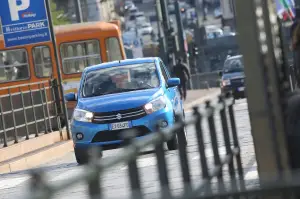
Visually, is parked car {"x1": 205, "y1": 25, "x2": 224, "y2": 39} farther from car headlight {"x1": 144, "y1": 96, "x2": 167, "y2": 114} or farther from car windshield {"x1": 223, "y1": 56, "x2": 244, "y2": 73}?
car headlight {"x1": 144, "y1": 96, "x2": 167, "y2": 114}

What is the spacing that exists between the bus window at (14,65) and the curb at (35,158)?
1030 centimetres

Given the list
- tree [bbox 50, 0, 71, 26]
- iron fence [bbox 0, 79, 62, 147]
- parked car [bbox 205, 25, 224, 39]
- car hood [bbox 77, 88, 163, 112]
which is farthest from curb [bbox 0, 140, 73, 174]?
parked car [bbox 205, 25, 224, 39]

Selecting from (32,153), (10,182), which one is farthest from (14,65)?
(10,182)

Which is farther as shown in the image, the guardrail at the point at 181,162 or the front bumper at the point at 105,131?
the front bumper at the point at 105,131

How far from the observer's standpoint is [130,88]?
18.7 meters

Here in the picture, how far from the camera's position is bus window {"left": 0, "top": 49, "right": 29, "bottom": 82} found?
33531mm

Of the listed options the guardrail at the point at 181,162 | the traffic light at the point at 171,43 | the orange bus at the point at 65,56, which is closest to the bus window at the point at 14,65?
→ the orange bus at the point at 65,56

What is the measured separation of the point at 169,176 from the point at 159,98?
39.5 ft

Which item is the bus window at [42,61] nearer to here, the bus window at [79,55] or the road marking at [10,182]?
the bus window at [79,55]

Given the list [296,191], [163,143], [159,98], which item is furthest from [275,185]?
[159,98]

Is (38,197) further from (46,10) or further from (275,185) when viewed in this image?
(46,10)

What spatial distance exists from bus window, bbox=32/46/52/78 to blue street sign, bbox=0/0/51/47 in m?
8.87

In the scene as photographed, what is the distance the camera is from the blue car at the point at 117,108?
17.8m

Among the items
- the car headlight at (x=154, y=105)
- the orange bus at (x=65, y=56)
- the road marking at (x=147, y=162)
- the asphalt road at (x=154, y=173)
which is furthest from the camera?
the orange bus at (x=65, y=56)
